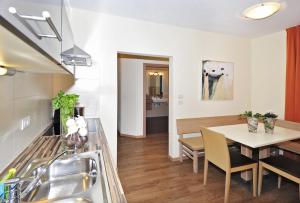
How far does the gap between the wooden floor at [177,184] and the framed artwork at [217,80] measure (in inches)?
53.0

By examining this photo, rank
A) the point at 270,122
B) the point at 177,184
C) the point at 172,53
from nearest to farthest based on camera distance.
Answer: the point at 270,122 < the point at 177,184 < the point at 172,53

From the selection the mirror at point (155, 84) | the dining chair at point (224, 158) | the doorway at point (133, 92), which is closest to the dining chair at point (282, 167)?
the dining chair at point (224, 158)

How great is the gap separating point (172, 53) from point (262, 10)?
1480 millimetres

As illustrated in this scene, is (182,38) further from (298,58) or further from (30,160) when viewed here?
(30,160)

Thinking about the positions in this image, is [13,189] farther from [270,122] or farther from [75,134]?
[270,122]

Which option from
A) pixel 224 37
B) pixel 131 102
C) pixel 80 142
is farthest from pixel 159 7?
pixel 131 102

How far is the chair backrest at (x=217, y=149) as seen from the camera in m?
1.93

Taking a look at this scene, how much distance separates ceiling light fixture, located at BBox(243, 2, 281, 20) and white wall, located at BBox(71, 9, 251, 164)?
1.37 m

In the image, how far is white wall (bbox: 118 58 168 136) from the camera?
15.5 feet

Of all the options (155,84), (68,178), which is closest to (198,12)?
(68,178)

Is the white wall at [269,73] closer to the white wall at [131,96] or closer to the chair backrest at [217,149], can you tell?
the chair backrest at [217,149]

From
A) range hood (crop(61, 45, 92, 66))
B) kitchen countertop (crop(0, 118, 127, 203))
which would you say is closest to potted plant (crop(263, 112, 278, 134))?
kitchen countertop (crop(0, 118, 127, 203))

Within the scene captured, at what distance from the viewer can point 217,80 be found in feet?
11.2

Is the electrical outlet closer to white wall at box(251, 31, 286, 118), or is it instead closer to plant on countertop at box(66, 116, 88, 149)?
plant on countertop at box(66, 116, 88, 149)
